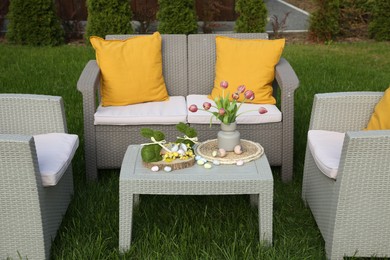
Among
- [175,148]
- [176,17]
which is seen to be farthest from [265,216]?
[176,17]

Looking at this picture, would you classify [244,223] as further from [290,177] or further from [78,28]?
[78,28]

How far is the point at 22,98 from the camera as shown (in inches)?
144

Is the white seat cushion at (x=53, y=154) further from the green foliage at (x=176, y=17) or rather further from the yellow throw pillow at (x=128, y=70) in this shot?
the green foliage at (x=176, y=17)

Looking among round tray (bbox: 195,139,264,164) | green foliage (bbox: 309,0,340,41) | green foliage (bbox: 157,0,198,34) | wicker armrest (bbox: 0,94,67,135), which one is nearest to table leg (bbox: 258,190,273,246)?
round tray (bbox: 195,139,264,164)

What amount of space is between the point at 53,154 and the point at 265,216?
3.97 ft

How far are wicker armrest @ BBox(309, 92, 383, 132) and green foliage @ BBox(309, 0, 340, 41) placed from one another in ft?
17.7

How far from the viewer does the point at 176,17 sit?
8438 mm

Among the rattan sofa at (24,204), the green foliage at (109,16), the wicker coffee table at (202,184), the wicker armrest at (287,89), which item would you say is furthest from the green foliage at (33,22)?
the wicker coffee table at (202,184)

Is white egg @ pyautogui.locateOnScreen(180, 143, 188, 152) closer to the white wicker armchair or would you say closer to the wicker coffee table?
the wicker coffee table

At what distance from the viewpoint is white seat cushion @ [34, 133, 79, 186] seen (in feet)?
9.93

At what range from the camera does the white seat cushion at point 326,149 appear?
3079 mm

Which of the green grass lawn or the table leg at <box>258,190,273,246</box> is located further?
the green grass lawn

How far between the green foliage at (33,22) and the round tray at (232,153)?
19.4 feet

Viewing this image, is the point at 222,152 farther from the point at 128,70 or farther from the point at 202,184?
the point at 128,70
